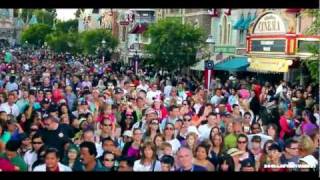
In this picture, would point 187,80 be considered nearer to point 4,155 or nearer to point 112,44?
point 112,44

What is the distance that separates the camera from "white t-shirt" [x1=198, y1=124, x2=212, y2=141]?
291 inches

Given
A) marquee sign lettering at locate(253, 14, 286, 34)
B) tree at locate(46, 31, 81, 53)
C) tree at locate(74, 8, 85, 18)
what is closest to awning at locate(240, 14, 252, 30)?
marquee sign lettering at locate(253, 14, 286, 34)

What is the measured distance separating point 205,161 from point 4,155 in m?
1.92

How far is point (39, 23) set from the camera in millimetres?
7898

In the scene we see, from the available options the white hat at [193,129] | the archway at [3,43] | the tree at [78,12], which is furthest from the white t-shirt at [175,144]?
the archway at [3,43]

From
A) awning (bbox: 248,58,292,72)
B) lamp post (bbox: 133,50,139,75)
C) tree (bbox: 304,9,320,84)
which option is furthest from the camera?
tree (bbox: 304,9,320,84)

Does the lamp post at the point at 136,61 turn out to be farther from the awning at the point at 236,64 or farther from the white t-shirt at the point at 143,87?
the awning at the point at 236,64

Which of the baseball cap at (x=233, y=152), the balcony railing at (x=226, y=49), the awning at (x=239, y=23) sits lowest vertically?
the baseball cap at (x=233, y=152)

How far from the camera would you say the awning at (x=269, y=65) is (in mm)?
8594

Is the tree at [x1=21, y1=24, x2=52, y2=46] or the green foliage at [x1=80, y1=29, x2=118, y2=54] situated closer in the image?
the tree at [x1=21, y1=24, x2=52, y2=46]

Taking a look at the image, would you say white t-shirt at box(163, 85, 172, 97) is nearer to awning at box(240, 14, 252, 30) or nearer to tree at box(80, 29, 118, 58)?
tree at box(80, 29, 118, 58)

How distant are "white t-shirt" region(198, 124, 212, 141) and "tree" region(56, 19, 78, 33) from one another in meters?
1.70

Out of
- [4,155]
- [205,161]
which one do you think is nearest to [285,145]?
[205,161]

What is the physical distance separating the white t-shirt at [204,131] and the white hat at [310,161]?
3.19 feet
